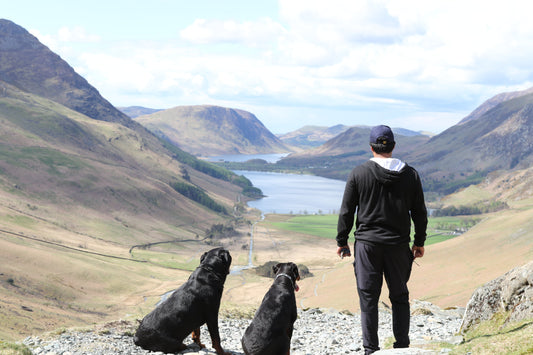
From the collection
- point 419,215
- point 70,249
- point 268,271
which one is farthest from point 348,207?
point 268,271

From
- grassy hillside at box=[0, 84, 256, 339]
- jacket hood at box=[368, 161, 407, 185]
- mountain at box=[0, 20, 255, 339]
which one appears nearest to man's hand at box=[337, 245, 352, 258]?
jacket hood at box=[368, 161, 407, 185]

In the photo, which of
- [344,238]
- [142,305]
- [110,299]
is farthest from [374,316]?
[110,299]

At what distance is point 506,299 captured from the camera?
11.3 metres

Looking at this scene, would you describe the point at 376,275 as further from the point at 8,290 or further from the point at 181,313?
the point at 8,290

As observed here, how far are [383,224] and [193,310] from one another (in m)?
5.77

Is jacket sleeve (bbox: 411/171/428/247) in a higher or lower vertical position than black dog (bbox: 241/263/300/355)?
higher

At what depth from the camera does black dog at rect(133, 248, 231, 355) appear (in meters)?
12.1

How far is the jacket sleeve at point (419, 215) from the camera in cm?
920

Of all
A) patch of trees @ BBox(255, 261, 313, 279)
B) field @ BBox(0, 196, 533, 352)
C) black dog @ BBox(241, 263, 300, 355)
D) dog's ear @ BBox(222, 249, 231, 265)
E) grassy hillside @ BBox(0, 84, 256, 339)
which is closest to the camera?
black dog @ BBox(241, 263, 300, 355)

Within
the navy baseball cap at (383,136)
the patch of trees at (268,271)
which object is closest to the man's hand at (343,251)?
the navy baseball cap at (383,136)

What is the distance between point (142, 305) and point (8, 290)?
21.6 m

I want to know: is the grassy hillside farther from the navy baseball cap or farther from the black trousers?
the navy baseball cap

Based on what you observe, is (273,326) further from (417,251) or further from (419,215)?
(419,215)

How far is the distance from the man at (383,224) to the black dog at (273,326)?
256cm
